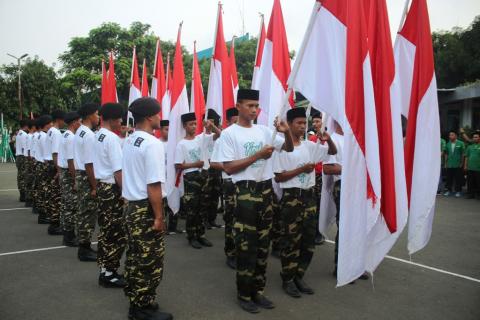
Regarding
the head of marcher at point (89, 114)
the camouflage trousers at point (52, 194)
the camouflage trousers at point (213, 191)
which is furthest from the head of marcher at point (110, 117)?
the camouflage trousers at point (52, 194)

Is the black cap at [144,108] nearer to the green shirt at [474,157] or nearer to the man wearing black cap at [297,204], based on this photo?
the man wearing black cap at [297,204]

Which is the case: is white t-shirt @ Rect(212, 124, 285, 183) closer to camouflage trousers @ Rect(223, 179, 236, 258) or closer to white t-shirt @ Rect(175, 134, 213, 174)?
camouflage trousers @ Rect(223, 179, 236, 258)

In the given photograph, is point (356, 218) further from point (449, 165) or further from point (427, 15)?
point (449, 165)

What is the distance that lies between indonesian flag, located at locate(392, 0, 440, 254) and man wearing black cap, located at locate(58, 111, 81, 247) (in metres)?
5.13

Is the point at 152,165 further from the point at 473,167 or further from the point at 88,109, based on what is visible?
the point at 473,167

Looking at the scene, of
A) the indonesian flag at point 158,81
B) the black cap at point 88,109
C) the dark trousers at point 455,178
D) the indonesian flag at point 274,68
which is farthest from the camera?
the dark trousers at point 455,178

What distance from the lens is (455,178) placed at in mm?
13156

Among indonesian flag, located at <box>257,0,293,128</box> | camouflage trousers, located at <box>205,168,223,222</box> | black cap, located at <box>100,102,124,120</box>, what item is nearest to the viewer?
black cap, located at <box>100,102,124,120</box>

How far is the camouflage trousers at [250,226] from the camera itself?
158 inches

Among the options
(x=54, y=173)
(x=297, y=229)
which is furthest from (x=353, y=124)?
(x=54, y=173)

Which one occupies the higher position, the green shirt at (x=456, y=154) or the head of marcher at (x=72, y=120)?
the head of marcher at (x=72, y=120)

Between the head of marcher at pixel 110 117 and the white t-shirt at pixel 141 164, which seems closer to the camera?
the white t-shirt at pixel 141 164

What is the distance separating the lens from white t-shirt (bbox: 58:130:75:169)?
648cm

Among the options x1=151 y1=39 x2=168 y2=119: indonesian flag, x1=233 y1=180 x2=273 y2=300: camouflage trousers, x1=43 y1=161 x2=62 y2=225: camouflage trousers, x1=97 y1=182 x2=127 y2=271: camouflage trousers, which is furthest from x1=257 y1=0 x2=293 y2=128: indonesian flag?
x1=43 y1=161 x2=62 y2=225: camouflage trousers
